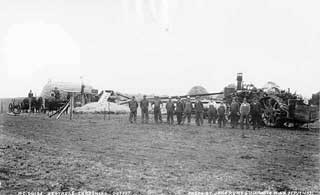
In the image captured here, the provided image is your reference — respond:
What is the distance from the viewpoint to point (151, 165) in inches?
265

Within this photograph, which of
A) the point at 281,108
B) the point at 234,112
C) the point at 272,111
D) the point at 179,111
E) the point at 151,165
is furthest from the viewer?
the point at 179,111

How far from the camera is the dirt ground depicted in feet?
17.7

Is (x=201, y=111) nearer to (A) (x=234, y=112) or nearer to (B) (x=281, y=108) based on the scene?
(A) (x=234, y=112)

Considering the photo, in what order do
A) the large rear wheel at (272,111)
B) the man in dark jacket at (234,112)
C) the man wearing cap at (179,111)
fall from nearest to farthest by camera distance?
the man in dark jacket at (234,112) → the large rear wheel at (272,111) → the man wearing cap at (179,111)

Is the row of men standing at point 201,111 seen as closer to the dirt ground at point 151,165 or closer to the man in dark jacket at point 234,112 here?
the man in dark jacket at point 234,112

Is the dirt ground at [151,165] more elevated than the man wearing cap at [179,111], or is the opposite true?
the man wearing cap at [179,111]

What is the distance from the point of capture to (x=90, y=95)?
29.8 metres

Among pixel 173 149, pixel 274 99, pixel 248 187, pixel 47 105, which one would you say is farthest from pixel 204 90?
pixel 248 187

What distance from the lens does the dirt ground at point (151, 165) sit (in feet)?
17.7

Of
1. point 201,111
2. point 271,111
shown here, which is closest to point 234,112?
point 201,111

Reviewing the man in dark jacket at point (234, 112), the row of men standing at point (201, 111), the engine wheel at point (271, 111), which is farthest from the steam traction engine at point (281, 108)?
the man in dark jacket at point (234, 112)

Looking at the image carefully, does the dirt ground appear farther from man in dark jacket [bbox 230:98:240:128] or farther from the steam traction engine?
the steam traction engine

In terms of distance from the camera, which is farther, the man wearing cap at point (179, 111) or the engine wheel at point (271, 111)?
the man wearing cap at point (179, 111)

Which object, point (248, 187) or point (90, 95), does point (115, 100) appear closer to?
point (90, 95)
